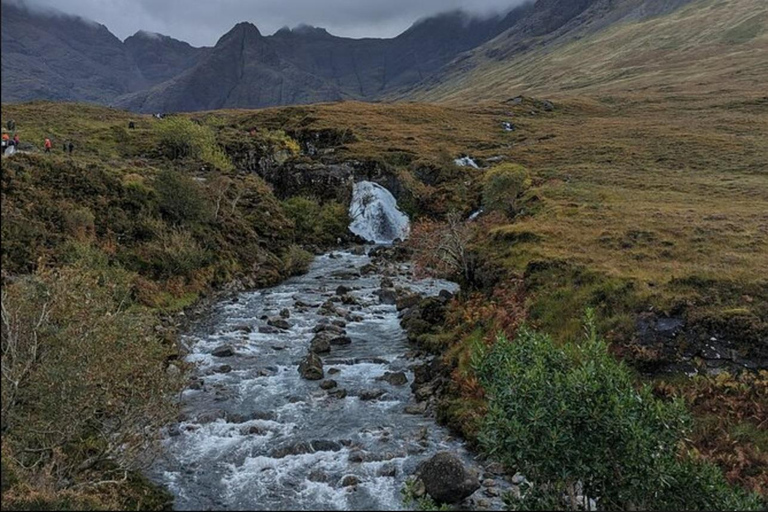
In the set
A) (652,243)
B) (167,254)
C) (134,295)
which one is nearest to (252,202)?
(167,254)

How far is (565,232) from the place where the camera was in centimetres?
3416

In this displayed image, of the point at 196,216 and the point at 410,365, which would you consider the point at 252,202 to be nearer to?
the point at 196,216

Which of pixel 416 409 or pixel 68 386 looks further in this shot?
pixel 416 409

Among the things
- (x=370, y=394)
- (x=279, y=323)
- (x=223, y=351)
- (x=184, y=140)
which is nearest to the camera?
(x=370, y=394)

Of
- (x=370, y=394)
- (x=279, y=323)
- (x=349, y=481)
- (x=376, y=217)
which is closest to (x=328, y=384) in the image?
(x=370, y=394)

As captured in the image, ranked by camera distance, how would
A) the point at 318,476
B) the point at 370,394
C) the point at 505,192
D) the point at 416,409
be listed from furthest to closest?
the point at 505,192
the point at 370,394
the point at 416,409
the point at 318,476

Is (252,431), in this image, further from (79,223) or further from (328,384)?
(79,223)

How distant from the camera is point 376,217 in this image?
219 feet

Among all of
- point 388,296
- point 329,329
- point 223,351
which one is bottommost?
point 223,351

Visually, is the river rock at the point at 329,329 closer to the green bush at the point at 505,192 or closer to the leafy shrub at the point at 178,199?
the leafy shrub at the point at 178,199

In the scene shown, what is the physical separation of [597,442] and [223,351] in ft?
72.0

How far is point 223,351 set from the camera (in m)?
28.5

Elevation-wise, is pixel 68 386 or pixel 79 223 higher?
pixel 79 223

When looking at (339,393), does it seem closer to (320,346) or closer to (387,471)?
(320,346)
